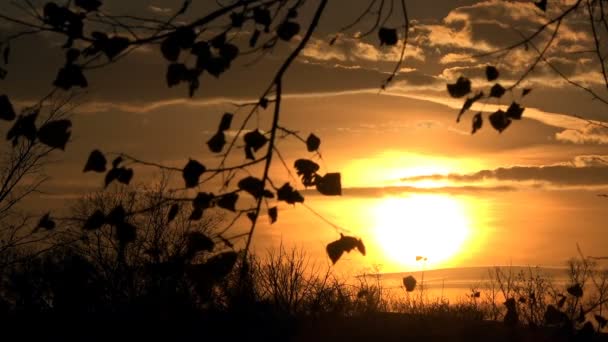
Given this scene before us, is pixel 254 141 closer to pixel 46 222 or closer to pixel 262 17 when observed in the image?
pixel 262 17

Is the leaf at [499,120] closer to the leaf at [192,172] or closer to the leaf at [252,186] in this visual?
the leaf at [252,186]

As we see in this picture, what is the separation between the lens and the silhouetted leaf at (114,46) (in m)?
4.37

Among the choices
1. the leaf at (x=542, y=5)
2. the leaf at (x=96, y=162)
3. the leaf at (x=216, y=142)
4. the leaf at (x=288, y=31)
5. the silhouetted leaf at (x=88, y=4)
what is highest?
the leaf at (x=542, y=5)

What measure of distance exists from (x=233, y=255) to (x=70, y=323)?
23.5 m

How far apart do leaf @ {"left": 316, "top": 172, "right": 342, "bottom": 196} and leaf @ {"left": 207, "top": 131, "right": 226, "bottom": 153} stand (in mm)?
621

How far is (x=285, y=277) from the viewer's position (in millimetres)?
30891

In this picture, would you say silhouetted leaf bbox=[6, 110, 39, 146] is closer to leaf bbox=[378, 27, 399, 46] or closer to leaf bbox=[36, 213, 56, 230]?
leaf bbox=[36, 213, 56, 230]

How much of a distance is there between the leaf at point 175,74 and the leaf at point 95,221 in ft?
2.89

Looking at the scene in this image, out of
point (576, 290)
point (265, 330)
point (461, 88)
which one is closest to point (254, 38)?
point (461, 88)

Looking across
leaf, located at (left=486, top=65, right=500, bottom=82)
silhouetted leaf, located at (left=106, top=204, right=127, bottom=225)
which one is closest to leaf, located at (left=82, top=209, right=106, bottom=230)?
silhouetted leaf, located at (left=106, top=204, right=127, bottom=225)

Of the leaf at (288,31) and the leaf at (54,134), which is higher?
the leaf at (288,31)

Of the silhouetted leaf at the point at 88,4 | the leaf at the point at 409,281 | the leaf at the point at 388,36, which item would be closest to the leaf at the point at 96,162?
the silhouetted leaf at the point at 88,4

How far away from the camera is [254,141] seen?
14.3ft

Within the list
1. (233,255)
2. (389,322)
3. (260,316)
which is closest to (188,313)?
(233,255)
